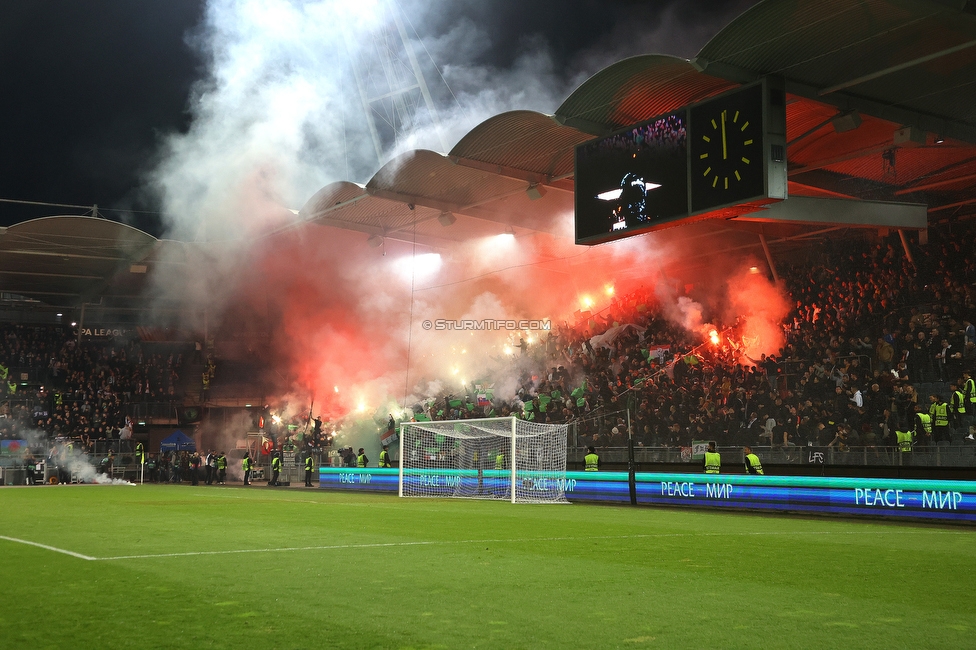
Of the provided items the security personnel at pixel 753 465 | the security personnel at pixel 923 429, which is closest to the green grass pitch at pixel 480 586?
the security personnel at pixel 753 465

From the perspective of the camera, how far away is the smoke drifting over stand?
3062cm

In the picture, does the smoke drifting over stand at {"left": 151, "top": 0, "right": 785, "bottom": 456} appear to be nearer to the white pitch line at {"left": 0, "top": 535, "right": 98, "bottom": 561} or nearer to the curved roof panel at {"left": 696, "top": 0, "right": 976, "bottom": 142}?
the curved roof panel at {"left": 696, "top": 0, "right": 976, "bottom": 142}

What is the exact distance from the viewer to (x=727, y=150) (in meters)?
17.5

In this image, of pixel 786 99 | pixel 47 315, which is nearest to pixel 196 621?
pixel 786 99

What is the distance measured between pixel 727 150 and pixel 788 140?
4720 mm

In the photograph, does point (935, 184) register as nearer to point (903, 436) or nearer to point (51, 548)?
point (903, 436)

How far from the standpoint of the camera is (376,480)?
27.1 m

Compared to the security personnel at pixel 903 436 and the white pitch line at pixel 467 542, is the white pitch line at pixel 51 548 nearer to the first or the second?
the white pitch line at pixel 467 542

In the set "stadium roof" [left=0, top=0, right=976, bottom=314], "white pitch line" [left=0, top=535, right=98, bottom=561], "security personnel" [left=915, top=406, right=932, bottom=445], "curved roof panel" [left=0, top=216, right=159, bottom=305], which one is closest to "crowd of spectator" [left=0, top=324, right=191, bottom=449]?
"curved roof panel" [left=0, top=216, right=159, bottom=305]

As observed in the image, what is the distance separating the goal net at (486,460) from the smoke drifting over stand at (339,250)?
8.64 metres

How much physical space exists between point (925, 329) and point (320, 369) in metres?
25.9

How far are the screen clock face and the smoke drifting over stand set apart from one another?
11.0 m

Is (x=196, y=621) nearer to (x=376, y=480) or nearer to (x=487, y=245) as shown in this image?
(x=376, y=480)

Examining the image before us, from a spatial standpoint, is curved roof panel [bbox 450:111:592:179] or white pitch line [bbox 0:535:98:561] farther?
curved roof panel [bbox 450:111:592:179]
